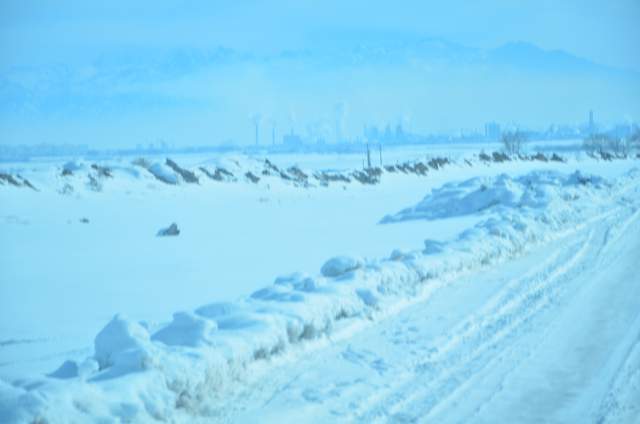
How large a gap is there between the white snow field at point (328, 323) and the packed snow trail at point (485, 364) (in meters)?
0.02

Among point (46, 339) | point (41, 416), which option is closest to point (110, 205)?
point (46, 339)

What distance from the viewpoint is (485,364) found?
21.3 feet

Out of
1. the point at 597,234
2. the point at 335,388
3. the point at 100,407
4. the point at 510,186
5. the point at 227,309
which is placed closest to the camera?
the point at 100,407

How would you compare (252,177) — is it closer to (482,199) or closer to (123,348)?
(482,199)

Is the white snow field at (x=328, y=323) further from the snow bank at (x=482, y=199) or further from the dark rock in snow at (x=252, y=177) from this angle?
the dark rock in snow at (x=252, y=177)

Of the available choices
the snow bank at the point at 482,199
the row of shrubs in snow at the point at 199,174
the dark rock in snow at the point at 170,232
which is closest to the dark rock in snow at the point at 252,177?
the row of shrubs in snow at the point at 199,174

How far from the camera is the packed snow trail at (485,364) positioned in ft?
17.8

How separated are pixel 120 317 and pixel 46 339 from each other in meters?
2.21

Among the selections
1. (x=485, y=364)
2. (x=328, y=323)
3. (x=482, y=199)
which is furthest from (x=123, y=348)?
(x=482, y=199)

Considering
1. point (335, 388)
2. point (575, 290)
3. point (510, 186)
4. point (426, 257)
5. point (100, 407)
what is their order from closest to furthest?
point (100, 407) < point (335, 388) < point (575, 290) < point (426, 257) < point (510, 186)

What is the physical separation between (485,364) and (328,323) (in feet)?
5.95

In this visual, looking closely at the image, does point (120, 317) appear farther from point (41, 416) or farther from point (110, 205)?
point (110, 205)

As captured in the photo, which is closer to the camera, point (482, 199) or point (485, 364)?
point (485, 364)

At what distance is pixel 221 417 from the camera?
17.5 feet
